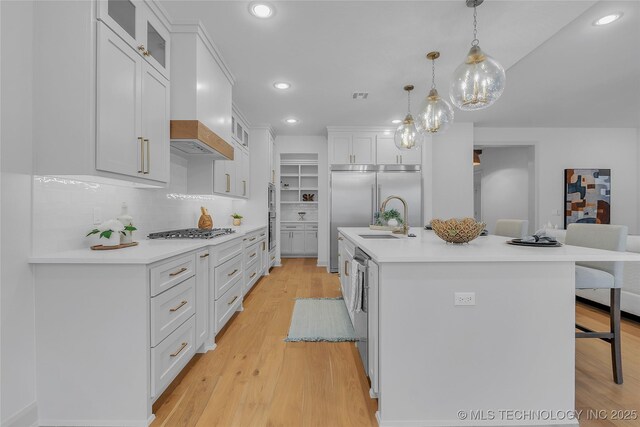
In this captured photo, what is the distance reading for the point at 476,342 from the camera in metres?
1.47

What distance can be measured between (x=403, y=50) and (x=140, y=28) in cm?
215

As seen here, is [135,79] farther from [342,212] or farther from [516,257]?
[342,212]

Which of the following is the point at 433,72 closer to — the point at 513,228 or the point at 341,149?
the point at 513,228

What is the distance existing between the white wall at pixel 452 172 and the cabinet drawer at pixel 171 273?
4287mm

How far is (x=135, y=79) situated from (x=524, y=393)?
9.55 ft

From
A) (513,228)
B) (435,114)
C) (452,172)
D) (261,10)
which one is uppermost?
(261,10)

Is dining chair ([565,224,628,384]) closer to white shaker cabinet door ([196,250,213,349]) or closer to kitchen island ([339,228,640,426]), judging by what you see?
kitchen island ([339,228,640,426])

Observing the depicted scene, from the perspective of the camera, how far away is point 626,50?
2.83 m

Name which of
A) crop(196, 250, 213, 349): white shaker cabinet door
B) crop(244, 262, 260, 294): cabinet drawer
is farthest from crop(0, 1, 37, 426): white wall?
crop(244, 262, 260, 294): cabinet drawer

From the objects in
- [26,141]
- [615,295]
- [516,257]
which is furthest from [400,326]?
[26,141]

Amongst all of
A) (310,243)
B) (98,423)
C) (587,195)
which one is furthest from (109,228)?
(587,195)

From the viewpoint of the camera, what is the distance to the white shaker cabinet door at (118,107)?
61.7 inches

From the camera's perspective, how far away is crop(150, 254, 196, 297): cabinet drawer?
61.4 inches

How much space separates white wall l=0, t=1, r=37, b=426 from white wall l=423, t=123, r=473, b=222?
16.6 ft
